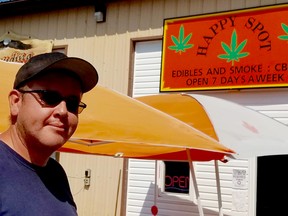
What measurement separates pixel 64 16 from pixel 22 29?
1.41m

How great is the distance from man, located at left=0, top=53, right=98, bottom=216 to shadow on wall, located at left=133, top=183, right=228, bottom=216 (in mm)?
6999

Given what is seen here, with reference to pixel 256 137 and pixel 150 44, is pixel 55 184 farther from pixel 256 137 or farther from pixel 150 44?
pixel 150 44

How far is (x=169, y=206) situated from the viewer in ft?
30.1

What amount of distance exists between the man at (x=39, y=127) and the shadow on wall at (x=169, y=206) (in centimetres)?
700

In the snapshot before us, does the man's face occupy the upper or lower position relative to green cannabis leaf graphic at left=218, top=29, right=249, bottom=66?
lower

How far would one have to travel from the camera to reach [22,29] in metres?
11.7

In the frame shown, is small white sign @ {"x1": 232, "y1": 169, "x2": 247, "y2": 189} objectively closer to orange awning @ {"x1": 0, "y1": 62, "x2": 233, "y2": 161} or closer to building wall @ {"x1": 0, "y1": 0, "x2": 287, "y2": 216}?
building wall @ {"x1": 0, "y1": 0, "x2": 287, "y2": 216}

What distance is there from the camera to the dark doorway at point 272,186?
28.2 ft

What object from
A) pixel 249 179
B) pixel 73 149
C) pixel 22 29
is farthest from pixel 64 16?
pixel 249 179

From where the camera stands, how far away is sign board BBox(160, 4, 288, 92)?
27.6 feet

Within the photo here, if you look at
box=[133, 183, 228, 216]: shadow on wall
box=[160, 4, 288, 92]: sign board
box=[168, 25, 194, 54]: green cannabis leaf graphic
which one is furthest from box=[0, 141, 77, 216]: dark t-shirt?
box=[168, 25, 194, 54]: green cannabis leaf graphic

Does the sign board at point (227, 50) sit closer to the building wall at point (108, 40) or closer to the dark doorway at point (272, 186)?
the building wall at point (108, 40)

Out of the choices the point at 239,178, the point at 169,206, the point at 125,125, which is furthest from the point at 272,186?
the point at 125,125

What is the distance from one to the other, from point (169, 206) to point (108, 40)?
4.12 m
